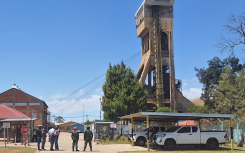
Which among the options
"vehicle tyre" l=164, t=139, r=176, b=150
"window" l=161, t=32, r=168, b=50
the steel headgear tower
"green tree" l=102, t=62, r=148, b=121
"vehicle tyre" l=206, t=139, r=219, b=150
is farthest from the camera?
"window" l=161, t=32, r=168, b=50

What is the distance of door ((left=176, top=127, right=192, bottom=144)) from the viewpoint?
2153 centimetres

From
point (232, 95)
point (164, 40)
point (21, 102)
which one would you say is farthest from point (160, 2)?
point (21, 102)

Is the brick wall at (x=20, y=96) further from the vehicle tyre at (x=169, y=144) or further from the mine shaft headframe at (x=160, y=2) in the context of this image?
the vehicle tyre at (x=169, y=144)

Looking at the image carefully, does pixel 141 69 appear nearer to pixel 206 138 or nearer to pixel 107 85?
pixel 107 85

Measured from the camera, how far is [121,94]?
45719 millimetres

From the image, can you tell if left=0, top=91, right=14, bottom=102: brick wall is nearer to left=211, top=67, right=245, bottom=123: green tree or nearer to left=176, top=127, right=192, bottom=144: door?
left=211, top=67, right=245, bottom=123: green tree

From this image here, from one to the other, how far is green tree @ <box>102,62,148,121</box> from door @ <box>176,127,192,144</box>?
23430mm

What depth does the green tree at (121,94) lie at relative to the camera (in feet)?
149

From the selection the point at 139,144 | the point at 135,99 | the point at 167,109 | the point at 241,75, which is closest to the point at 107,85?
the point at 135,99

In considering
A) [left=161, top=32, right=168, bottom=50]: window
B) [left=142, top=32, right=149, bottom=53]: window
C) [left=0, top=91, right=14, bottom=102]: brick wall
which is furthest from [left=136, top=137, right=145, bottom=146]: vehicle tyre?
[left=0, top=91, right=14, bottom=102]: brick wall

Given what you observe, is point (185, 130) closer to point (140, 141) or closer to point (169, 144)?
point (169, 144)

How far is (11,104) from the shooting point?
63.8m

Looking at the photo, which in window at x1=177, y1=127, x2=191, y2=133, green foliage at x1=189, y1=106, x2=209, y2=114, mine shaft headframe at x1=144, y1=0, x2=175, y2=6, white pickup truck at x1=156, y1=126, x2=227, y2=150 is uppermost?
mine shaft headframe at x1=144, y1=0, x2=175, y2=6

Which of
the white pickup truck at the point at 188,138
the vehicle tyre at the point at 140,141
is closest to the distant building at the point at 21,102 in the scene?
the vehicle tyre at the point at 140,141
